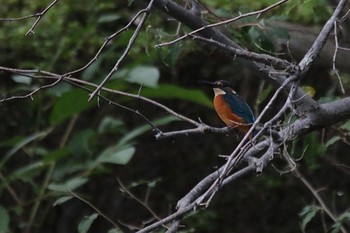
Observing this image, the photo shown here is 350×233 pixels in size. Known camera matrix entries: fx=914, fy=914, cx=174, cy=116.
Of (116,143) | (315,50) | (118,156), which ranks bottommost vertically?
(116,143)

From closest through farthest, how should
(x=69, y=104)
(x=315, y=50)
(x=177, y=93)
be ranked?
(x=315, y=50), (x=177, y=93), (x=69, y=104)

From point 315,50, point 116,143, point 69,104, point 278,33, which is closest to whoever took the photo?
point 315,50

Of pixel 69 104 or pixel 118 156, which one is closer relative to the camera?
pixel 118 156

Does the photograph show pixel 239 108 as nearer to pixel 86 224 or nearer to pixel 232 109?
pixel 232 109

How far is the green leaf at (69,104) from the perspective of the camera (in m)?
4.53

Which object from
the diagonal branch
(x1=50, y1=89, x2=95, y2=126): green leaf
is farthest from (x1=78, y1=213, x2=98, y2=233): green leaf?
the diagonal branch

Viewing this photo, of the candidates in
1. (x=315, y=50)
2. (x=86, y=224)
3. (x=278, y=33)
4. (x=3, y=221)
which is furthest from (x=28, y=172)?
(x=315, y=50)

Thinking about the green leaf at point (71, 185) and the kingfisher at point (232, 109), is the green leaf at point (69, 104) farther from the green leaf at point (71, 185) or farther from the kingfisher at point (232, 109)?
the kingfisher at point (232, 109)

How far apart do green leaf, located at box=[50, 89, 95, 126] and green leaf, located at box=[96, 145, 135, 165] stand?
0.97ft

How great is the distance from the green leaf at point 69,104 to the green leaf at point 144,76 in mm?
327

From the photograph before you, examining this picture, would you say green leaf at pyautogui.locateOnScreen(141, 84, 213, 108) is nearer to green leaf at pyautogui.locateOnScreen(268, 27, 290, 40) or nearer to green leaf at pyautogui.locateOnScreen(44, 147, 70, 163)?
green leaf at pyautogui.locateOnScreen(44, 147, 70, 163)

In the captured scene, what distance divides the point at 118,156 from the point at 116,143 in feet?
3.86

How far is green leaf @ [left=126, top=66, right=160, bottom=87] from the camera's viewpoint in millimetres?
4152

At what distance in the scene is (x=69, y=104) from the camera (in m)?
4.63
